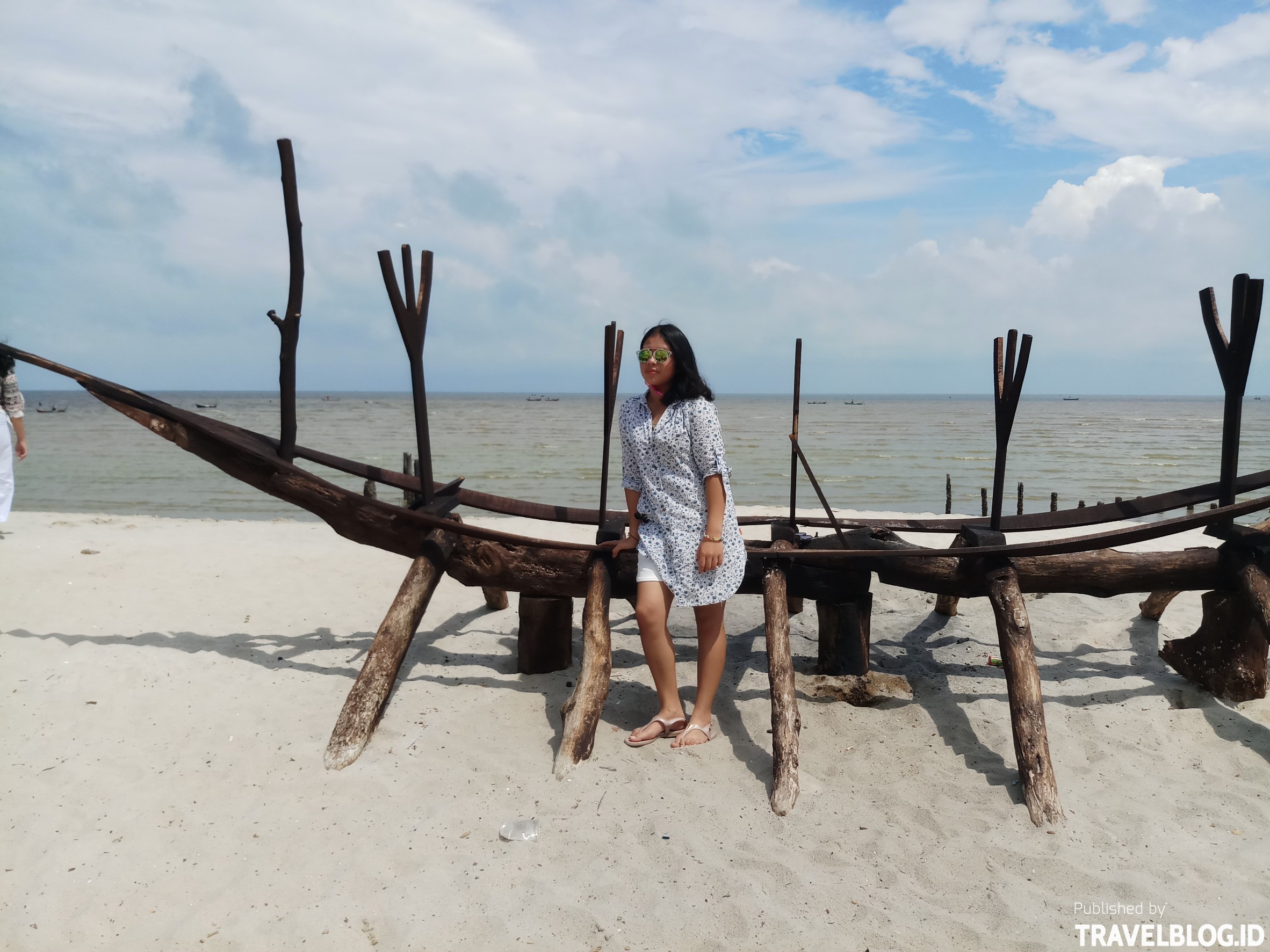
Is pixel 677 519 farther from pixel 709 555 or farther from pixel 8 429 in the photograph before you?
pixel 8 429

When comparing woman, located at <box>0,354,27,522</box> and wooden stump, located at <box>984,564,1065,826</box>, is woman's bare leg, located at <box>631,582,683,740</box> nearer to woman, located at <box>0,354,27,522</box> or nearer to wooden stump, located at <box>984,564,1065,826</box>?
wooden stump, located at <box>984,564,1065,826</box>

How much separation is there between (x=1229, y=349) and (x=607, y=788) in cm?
383

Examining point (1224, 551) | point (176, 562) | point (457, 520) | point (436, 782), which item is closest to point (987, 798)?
point (1224, 551)

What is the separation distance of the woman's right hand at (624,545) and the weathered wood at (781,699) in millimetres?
713

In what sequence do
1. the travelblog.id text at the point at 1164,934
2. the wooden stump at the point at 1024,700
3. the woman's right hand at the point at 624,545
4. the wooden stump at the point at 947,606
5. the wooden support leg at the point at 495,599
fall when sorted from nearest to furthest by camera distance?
the travelblog.id text at the point at 1164,934
the wooden stump at the point at 1024,700
the woman's right hand at the point at 624,545
the wooden stump at the point at 947,606
the wooden support leg at the point at 495,599

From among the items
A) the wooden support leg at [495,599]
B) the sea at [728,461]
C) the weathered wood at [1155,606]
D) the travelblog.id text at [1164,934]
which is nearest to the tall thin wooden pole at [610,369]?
the wooden support leg at [495,599]

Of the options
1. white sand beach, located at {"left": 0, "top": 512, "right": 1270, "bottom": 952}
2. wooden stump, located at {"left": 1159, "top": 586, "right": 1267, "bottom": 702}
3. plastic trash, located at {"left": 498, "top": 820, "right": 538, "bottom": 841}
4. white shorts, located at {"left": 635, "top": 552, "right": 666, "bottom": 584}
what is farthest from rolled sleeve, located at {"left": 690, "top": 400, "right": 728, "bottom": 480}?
wooden stump, located at {"left": 1159, "top": 586, "right": 1267, "bottom": 702}

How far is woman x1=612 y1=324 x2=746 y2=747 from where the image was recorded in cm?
355

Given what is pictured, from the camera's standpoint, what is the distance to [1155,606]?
17.7ft

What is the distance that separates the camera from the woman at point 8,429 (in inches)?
177

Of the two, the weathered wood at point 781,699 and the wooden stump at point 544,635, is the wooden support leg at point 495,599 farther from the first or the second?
the weathered wood at point 781,699

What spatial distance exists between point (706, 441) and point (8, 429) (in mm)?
4794

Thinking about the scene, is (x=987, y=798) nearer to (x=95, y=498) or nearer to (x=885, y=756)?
(x=885, y=756)

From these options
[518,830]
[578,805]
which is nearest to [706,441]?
[578,805]
